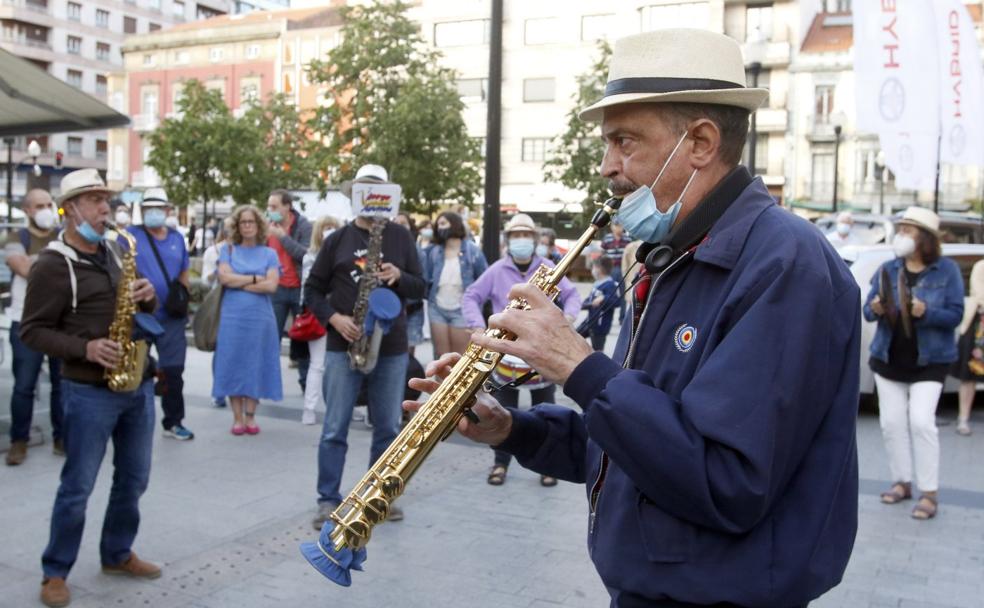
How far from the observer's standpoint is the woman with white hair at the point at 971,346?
886cm

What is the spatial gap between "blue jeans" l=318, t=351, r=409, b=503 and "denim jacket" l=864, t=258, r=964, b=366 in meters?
3.40

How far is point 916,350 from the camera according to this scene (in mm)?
6410

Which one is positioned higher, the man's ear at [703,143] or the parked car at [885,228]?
the parked car at [885,228]

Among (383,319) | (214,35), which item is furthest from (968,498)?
(214,35)

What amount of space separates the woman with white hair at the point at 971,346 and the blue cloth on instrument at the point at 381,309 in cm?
589

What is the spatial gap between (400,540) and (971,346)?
6.28m

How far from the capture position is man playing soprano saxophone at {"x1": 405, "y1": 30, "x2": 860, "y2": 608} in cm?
180

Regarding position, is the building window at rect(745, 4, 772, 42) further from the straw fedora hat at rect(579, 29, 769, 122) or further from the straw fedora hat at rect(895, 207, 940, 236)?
the straw fedora hat at rect(579, 29, 769, 122)

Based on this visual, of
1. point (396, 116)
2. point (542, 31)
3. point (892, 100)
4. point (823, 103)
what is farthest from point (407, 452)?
point (542, 31)

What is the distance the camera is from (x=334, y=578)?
2201 millimetres

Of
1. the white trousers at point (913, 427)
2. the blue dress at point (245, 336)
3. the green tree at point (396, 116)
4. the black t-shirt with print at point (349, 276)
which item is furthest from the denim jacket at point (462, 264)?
the green tree at point (396, 116)

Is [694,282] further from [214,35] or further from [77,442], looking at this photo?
[214,35]

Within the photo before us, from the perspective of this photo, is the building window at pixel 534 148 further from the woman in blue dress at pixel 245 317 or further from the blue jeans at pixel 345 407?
the blue jeans at pixel 345 407

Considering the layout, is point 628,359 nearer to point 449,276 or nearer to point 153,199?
point 153,199
